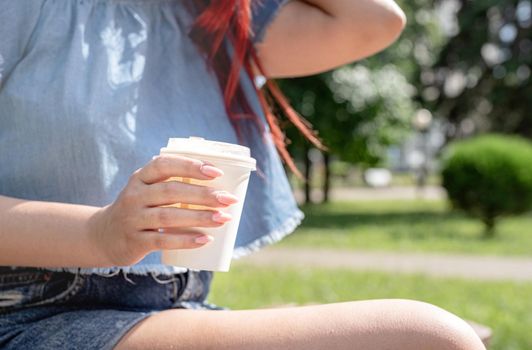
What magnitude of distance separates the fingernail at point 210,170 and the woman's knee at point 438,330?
368 millimetres

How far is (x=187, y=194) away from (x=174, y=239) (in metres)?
0.07

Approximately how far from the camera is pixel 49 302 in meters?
1.46

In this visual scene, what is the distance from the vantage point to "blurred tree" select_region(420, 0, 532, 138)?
2102cm

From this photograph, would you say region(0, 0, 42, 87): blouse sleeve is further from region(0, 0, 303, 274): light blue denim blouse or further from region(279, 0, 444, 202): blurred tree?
region(279, 0, 444, 202): blurred tree

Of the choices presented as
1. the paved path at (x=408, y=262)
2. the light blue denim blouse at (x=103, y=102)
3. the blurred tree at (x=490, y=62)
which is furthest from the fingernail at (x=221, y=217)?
the blurred tree at (x=490, y=62)

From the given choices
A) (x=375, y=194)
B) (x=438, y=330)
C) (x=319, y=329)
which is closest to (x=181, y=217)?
(x=319, y=329)

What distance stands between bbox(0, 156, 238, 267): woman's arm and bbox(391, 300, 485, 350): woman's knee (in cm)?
33

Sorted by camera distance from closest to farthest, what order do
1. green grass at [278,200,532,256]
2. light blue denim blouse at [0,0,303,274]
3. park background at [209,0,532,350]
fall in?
light blue denim blouse at [0,0,303,274]
park background at [209,0,532,350]
green grass at [278,200,532,256]

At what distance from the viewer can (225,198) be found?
1.12m

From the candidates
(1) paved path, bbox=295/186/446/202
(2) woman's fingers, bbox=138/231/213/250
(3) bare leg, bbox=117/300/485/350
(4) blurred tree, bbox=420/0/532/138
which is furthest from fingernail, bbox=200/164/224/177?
(1) paved path, bbox=295/186/446/202

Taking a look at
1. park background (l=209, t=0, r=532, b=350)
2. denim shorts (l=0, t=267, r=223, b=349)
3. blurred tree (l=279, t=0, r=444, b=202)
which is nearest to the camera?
denim shorts (l=0, t=267, r=223, b=349)

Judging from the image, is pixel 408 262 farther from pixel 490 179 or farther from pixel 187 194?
pixel 187 194

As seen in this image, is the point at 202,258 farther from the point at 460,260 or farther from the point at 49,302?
the point at 460,260

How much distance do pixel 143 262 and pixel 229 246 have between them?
0.31 m
